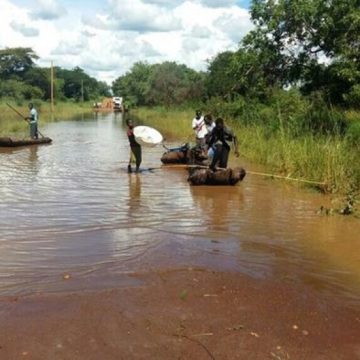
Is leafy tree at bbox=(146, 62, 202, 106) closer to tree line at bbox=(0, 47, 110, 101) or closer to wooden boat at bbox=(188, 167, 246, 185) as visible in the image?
tree line at bbox=(0, 47, 110, 101)

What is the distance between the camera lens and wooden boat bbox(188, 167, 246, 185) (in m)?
12.6

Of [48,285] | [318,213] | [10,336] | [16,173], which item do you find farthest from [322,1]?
[10,336]

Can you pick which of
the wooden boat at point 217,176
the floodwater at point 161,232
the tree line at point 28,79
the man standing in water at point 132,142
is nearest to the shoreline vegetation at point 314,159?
the floodwater at point 161,232

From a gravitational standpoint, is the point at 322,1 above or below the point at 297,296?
above

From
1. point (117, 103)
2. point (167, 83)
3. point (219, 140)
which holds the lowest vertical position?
point (219, 140)

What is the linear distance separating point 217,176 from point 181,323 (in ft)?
26.0

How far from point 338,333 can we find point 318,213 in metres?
5.29

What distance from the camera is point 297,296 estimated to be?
5652 mm

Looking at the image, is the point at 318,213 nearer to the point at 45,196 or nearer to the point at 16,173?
the point at 45,196

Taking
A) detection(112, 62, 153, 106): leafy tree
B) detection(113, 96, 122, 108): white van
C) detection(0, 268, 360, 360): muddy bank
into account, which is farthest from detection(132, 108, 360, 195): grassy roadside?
detection(113, 96, 122, 108): white van

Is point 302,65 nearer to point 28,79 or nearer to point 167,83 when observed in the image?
point 167,83

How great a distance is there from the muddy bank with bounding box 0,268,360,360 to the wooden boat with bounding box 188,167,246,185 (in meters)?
6.77

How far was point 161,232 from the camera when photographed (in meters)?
8.25

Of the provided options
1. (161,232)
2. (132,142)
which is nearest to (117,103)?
(132,142)
